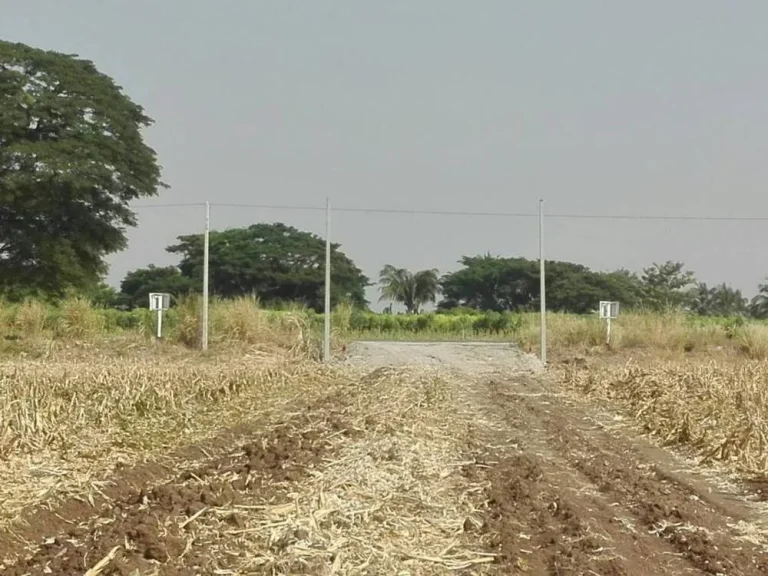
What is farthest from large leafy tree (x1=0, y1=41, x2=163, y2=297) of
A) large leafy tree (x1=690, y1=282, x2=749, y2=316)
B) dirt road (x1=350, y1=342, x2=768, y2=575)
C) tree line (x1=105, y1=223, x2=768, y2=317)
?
large leafy tree (x1=690, y1=282, x2=749, y2=316)

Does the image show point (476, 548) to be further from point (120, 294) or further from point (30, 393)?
point (120, 294)

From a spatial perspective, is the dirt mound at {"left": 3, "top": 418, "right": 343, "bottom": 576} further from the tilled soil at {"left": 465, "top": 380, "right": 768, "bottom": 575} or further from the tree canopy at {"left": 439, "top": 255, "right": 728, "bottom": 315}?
the tree canopy at {"left": 439, "top": 255, "right": 728, "bottom": 315}

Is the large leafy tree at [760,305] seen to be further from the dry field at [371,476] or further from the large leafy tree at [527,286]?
the dry field at [371,476]

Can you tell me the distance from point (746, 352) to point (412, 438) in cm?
1727

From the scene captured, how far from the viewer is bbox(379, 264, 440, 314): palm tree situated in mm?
57938

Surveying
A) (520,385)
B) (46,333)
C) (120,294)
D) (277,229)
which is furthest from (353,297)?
(520,385)

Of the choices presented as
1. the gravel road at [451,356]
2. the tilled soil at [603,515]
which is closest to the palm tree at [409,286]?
the gravel road at [451,356]

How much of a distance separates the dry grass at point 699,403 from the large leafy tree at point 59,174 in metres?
16.1

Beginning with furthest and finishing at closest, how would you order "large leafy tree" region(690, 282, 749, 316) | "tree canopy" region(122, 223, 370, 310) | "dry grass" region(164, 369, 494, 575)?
1. "large leafy tree" region(690, 282, 749, 316)
2. "tree canopy" region(122, 223, 370, 310)
3. "dry grass" region(164, 369, 494, 575)

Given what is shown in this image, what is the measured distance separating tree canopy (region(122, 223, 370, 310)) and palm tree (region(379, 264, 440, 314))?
8.17 m

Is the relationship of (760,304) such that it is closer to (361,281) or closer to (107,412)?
(361,281)

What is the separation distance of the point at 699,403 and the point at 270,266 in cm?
3327

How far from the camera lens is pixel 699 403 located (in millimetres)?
13547

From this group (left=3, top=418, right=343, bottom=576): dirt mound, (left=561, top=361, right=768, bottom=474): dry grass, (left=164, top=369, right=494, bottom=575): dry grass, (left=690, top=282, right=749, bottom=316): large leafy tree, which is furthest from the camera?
(left=690, top=282, right=749, bottom=316): large leafy tree
